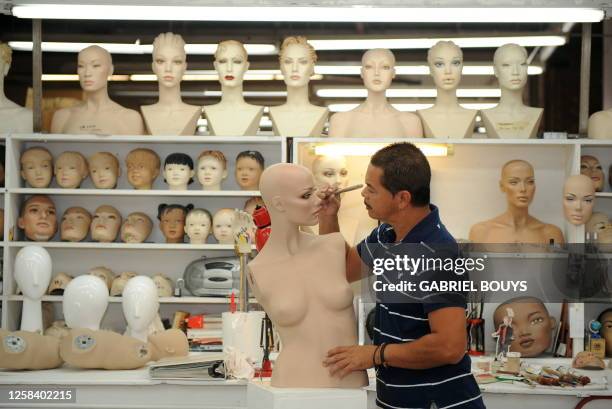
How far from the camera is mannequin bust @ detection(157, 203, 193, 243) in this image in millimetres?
5398

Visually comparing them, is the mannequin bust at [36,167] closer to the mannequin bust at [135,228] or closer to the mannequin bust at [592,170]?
the mannequin bust at [135,228]

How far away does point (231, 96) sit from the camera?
18.0ft

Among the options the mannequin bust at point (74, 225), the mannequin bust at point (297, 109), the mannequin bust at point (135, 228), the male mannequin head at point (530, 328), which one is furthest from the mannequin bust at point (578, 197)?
Answer: the mannequin bust at point (74, 225)

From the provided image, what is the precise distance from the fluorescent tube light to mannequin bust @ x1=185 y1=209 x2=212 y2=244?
1156mm

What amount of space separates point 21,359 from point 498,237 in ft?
9.00

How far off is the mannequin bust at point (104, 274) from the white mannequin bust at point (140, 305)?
1.00 metres

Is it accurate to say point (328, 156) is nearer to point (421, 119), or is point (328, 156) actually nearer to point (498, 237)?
point (421, 119)

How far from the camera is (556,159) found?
554 cm

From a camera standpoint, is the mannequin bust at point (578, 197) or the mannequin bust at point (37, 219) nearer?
the mannequin bust at point (578, 197)

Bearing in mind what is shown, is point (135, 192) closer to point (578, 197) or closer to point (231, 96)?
point (231, 96)

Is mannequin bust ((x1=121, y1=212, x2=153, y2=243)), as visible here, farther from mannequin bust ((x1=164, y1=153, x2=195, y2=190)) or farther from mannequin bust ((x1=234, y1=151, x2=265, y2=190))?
Answer: mannequin bust ((x1=234, y1=151, x2=265, y2=190))

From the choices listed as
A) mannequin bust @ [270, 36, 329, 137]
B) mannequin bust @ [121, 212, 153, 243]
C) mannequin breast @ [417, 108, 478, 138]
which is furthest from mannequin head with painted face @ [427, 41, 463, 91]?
mannequin bust @ [121, 212, 153, 243]

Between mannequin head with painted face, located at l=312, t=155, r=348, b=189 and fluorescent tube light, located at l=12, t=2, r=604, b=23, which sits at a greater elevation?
fluorescent tube light, located at l=12, t=2, r=604, b=23

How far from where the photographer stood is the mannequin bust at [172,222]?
5.40 metres
